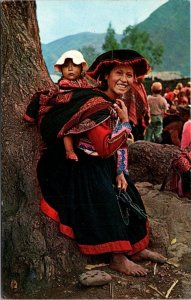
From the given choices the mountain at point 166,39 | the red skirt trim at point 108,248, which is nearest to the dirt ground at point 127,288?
the red skirt trim at point 108,248

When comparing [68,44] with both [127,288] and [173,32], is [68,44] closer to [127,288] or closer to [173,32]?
[173,32]

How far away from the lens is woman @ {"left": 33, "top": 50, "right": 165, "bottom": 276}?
10.5ft

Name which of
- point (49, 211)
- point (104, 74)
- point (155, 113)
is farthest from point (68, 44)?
point (155, 113)

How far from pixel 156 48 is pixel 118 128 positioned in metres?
0.62

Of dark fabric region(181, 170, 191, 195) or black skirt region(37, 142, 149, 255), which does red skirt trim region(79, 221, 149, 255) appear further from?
dark fabric region(181, 170, 191, 195)

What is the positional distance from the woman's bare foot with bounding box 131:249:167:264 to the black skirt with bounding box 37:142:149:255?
66 millimetres

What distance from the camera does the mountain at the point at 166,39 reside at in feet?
11.1

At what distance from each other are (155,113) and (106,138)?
1997 mm

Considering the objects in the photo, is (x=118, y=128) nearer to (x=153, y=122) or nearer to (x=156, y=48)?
(x=156, y=48)

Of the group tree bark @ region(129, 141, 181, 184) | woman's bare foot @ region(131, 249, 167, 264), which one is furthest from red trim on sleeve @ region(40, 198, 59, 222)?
tree bark @ region(129, 141, 181, 184)

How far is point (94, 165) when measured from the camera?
3291 mm

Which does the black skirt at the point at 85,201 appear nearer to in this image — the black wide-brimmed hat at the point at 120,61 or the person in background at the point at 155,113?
the black wide-brimmed hat at the point at 120,61

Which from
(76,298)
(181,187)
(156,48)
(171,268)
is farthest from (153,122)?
(76,298)

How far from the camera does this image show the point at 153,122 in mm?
4746
